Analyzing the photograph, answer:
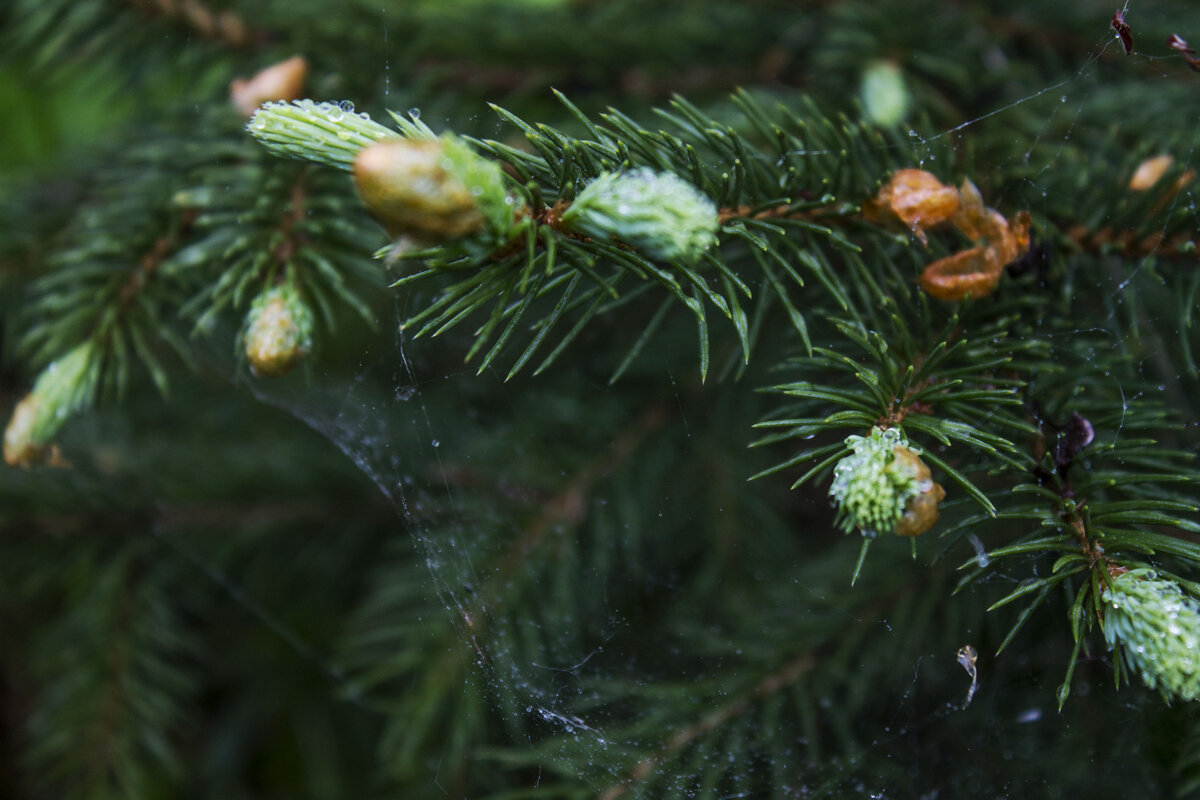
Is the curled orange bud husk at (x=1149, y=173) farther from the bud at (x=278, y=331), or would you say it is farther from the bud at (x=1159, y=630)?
the bud at (x=278, y=331)

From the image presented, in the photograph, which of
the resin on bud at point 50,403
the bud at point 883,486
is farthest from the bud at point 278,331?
the bud at point 883,486

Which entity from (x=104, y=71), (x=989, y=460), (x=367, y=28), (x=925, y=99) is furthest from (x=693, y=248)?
(x=104, y=71)

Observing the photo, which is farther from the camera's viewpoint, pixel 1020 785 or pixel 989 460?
pixel 1020 785

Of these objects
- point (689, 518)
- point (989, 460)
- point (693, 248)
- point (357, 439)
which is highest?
point (693, 248)

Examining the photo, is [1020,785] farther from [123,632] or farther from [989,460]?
[123,632]

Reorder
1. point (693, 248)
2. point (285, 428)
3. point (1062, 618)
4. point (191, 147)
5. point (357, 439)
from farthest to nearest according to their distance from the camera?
point (285, 428) < point (357, 439) < point (191, 147) < point (1062, 618) < point (693, 248)

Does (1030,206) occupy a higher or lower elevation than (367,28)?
lower

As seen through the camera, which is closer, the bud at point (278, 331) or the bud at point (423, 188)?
the bud at point (423, 188)

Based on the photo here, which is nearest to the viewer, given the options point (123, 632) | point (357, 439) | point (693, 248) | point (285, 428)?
point (693, 248)
